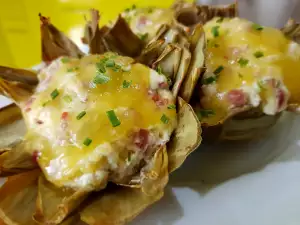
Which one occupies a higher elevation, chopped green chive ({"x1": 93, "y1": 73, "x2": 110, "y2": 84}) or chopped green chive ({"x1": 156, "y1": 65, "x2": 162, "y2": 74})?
chopped green chive ({"x1": 93, "y1": 73, "x2": 110, "y2": 84})

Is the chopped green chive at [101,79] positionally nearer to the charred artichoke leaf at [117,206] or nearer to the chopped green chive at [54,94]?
the chopped green chive at [54,94]

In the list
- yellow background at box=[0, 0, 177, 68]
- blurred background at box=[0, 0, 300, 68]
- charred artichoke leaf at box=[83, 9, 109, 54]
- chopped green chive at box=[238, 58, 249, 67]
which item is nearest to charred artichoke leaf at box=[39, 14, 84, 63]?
charred artichoke leaf at box=[83, 9, 109, 54]

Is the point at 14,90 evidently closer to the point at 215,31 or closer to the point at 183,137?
the point at 183,137

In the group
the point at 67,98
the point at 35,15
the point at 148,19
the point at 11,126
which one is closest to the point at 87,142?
the point at 67,98

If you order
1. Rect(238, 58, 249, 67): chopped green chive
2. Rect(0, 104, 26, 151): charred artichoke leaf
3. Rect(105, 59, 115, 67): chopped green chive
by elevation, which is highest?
Rect(105, 59, 115, 67): chopped green chive

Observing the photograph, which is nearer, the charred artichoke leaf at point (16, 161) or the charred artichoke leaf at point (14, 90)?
the charred artichoke leaf at point (16, 161)

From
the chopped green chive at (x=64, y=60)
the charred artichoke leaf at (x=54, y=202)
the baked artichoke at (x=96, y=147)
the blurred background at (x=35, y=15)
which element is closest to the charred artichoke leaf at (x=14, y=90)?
the baked artichoke at (x=96, y=147)

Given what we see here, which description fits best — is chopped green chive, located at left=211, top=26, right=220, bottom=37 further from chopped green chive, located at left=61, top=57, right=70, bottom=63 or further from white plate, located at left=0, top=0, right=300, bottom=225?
chopped green chive, located at left=61, top=57, right=70, bottom=63

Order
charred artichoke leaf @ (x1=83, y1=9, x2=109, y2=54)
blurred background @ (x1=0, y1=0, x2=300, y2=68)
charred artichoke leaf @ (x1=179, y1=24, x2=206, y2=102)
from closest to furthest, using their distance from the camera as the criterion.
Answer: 1. charred artichoke leaf @ (x1=179, y1=24, x2=206, y2=102)
2. charred artichoke leaf @ (x1=83, y1=9, x2=109, y2=54)
3. blurred background @ (x1=0, y1=0, x2=300, y2=68)
